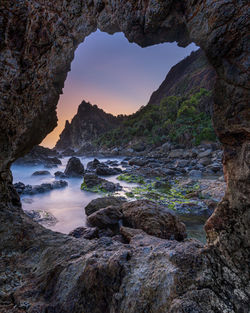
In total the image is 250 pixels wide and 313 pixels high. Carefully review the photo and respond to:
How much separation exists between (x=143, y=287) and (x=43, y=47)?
3764 millimetres

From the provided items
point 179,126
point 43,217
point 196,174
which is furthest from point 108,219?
point 179,126

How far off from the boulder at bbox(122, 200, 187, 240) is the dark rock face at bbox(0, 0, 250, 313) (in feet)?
3.77

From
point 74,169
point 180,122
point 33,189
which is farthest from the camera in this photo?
point 180,122

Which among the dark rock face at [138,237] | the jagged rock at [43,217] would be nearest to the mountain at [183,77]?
the jagged rock at [43,217]

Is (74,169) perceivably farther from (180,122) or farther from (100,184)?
(180,122)

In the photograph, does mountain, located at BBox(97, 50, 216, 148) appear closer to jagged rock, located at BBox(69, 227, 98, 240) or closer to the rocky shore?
the rocky shore

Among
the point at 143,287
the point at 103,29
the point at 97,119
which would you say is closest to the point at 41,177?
the point at 103,29

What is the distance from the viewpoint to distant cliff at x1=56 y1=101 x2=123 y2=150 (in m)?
89.1

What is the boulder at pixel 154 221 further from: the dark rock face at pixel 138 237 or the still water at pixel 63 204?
the still water at pixel 63 204

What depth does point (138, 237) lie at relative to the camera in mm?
2783

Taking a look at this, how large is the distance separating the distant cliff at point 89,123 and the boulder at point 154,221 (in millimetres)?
83838

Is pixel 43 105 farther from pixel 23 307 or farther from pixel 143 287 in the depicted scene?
pixel 143 287

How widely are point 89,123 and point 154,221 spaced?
299ft

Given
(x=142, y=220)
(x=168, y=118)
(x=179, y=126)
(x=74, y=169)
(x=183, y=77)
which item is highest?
(x=183, y=77)
